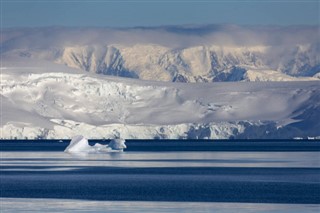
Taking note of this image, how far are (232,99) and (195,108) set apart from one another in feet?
21.7

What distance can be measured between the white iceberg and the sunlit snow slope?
40600 mm

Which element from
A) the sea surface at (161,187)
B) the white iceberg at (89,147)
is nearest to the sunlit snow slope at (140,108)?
the white iceberg at (89,147)

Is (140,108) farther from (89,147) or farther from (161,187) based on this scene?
(161,187)

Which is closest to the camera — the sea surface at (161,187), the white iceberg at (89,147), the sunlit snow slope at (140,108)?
the sea surface at (161,187)

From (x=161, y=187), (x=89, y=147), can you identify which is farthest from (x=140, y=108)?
(x=161, y=187)

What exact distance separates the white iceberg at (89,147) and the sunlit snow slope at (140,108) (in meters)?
40.6

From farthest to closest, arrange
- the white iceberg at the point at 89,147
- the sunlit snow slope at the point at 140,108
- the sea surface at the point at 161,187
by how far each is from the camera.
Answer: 1. the sunlit snow slope at the point at 140,108
2. the white iceberg at the point at 89,147
3. the sea surface at the point at 161,187

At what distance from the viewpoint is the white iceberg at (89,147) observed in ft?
400

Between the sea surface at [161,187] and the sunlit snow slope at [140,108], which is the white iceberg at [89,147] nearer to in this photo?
the sea surface at [161,187]

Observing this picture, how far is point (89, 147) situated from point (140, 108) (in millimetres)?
65064

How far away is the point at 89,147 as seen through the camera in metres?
130

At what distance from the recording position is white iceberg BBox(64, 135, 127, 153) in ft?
400

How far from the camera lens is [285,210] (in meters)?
49.9

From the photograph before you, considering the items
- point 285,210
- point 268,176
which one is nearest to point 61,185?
point 268,176
